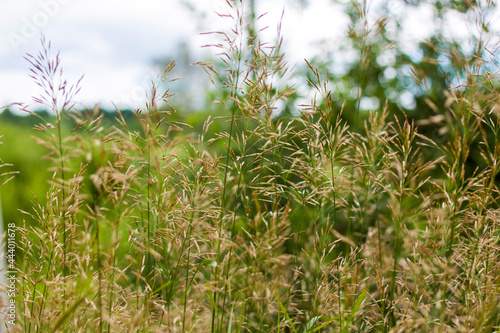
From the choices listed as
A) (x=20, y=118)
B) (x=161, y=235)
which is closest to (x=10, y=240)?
(x=161, y=235)

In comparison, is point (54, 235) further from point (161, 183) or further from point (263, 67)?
point (263, 67)

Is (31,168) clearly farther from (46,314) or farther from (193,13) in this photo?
(46,314)

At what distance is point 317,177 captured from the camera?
166cm

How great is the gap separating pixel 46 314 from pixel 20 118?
8088 mm

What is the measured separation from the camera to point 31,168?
585 cm

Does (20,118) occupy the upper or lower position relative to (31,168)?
upper

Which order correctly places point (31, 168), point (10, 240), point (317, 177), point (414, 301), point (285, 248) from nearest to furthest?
point (414, 301) < point (317, 177) < point (10, 240) < point (285, 248) < point (31, 168)

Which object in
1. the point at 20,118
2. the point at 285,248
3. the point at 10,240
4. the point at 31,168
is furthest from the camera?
the point at 20,118

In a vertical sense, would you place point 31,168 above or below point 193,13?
below

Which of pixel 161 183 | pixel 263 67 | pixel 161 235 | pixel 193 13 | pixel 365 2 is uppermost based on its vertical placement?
pixel 193 13

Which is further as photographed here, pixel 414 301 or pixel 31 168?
pixel 31 168

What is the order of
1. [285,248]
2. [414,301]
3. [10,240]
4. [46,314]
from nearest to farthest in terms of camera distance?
[46,314], [414,301], [10,240], [285,248]

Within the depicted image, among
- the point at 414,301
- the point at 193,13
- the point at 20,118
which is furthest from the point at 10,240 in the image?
the point at 20,118

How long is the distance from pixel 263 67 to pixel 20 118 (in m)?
8.25
